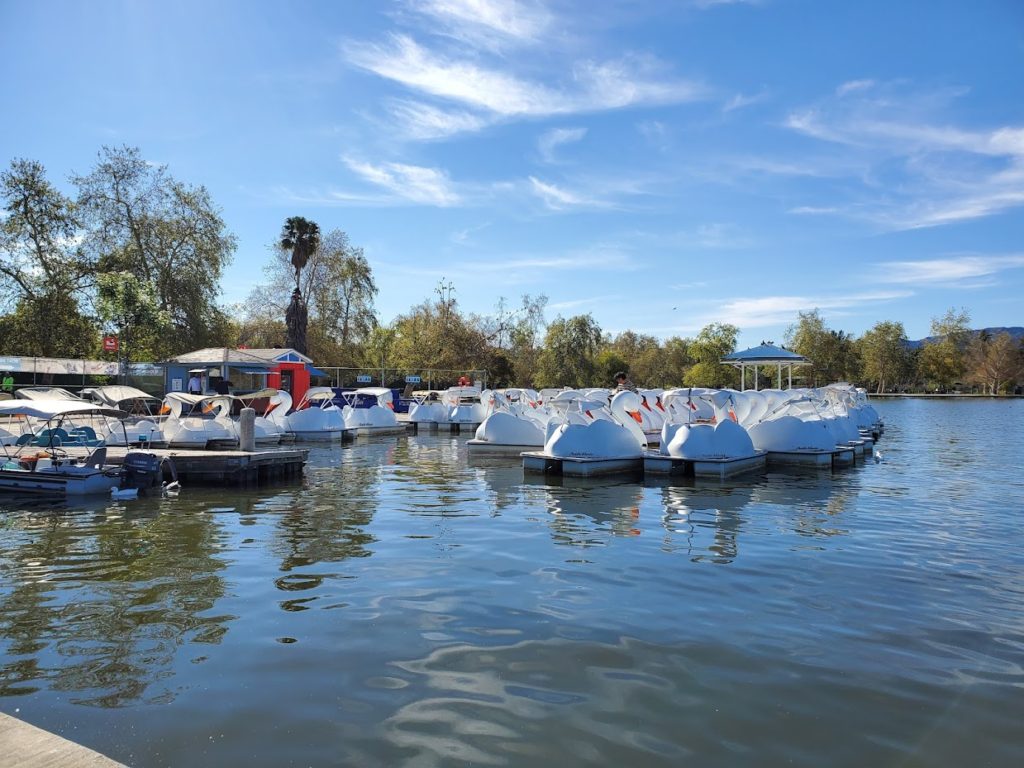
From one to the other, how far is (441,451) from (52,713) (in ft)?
67.3

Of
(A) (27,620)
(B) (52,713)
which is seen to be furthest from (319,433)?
(B) (52,713)

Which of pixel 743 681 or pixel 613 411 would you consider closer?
pixel 743 681

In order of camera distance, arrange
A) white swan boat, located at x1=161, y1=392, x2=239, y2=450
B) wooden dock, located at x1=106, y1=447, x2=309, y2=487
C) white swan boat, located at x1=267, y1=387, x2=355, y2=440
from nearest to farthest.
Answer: wooden dock, located at x1=106, y1=447, x2=309, y2=487
white swan boat, located at x1=161, y1=392, x2=239, y2=450
white swan boat, located at x1=267, y1=387, x2=355, y2=440

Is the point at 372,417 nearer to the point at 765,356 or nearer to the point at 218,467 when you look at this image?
the point at 218,467

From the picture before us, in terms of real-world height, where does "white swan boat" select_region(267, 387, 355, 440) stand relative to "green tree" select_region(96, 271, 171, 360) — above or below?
below

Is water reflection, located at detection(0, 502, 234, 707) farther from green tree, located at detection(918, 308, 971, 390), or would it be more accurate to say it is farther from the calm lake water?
green tree, located at detection(918, 308, 971, 390)

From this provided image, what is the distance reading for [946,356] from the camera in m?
103

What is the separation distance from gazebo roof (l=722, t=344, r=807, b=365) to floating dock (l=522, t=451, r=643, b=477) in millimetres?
16971

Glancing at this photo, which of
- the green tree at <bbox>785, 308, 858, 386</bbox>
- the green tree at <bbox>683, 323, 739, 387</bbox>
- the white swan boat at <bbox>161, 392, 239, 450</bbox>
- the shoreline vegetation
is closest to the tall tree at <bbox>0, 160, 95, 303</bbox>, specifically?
the shoreline vegetation

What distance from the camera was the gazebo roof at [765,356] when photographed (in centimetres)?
3331

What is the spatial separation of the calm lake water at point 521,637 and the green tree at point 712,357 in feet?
190

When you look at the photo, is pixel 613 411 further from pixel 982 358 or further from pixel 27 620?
pixel 982 358

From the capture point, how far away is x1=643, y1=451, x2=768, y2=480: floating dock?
17.9 meters

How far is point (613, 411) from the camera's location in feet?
74.2
